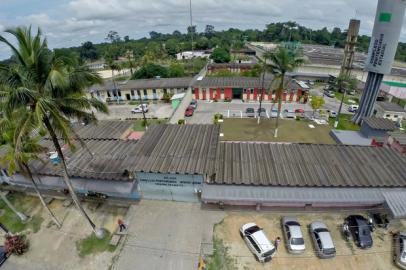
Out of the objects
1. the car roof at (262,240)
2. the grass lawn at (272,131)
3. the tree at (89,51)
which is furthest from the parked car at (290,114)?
the tree at (89,51)

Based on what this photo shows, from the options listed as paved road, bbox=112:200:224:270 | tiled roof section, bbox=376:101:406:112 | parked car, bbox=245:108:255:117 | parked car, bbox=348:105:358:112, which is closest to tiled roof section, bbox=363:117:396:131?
tiled roof section, bbox=376:101:406:112

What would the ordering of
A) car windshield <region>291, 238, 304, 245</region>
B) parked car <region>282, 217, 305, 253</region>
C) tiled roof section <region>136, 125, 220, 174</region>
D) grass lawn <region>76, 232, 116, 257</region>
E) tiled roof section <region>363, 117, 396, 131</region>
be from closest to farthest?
parked car <region>282, 217, 305, 253</region>, car windshield <region>291, 238, 304, 245</region>, grass lawn <region>76, 232, 116, 257</region>, tiled roof section <region>136, 125, 220, 174</region>, tiled roof section <region>363, 117, 396, 131</region>

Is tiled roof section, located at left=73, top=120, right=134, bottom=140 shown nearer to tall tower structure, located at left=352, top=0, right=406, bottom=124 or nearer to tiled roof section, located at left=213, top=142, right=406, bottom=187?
tiled roof section, located at left=213, top=142, right=406, bottom=187

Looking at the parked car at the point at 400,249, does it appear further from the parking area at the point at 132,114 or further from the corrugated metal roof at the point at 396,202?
the parking area at the point at 132,114

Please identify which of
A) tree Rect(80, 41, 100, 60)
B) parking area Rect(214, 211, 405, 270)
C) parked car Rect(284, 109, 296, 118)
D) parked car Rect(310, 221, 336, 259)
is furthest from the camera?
tree Rect(80, 41, 100, 60)

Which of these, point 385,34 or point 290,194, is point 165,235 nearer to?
point 290,194

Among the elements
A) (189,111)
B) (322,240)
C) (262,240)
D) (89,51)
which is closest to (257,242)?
(262,240)
